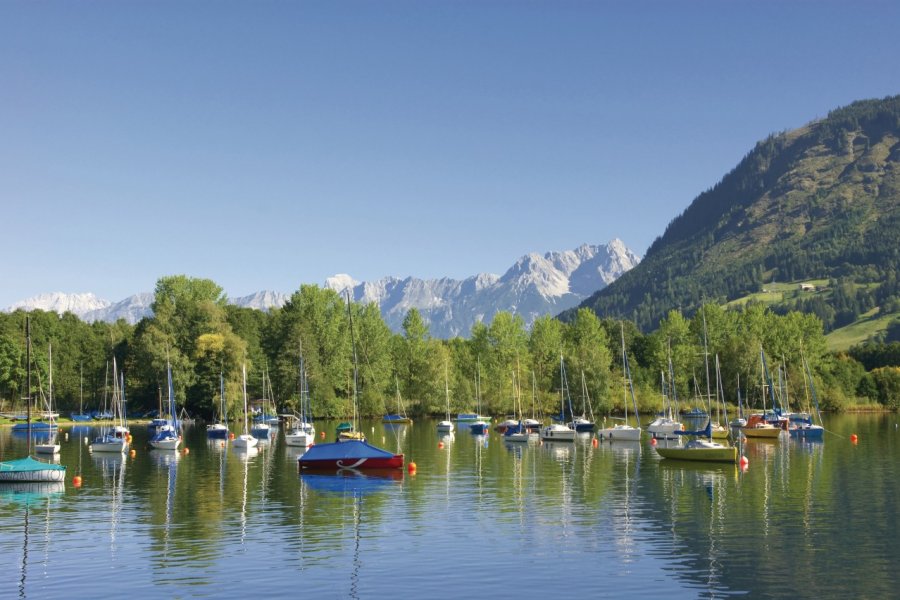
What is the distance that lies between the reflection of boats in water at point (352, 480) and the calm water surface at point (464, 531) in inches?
13.0

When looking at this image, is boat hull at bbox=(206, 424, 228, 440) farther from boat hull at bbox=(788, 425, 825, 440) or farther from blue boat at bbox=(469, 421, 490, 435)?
boat hull at bbox=(788, 425, 825, 440)

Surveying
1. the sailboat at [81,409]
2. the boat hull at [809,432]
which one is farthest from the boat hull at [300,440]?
the sailboat at [81,409]

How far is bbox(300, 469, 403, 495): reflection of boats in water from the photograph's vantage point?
67500mm

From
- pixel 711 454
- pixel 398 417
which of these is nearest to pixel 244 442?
pixel 711 454

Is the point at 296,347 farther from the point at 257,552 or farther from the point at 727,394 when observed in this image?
the point at 257,552

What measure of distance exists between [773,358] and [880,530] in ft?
516

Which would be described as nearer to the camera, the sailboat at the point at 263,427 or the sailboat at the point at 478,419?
the sailboat at the point at 263,427

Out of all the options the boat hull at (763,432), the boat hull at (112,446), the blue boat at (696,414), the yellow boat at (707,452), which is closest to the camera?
the yellow boat at (707,452)

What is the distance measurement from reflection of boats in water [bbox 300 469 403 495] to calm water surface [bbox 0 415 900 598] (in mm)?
331

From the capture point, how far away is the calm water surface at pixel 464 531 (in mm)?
36562

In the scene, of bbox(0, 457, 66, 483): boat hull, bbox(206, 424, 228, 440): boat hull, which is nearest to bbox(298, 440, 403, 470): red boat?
bbox(0, 457, 66, 483): boat hull

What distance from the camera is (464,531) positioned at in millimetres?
48250

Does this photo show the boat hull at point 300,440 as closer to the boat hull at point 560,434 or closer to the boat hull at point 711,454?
the boat hull at point 560,434

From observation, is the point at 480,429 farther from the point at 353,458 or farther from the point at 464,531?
the point at 464,531
